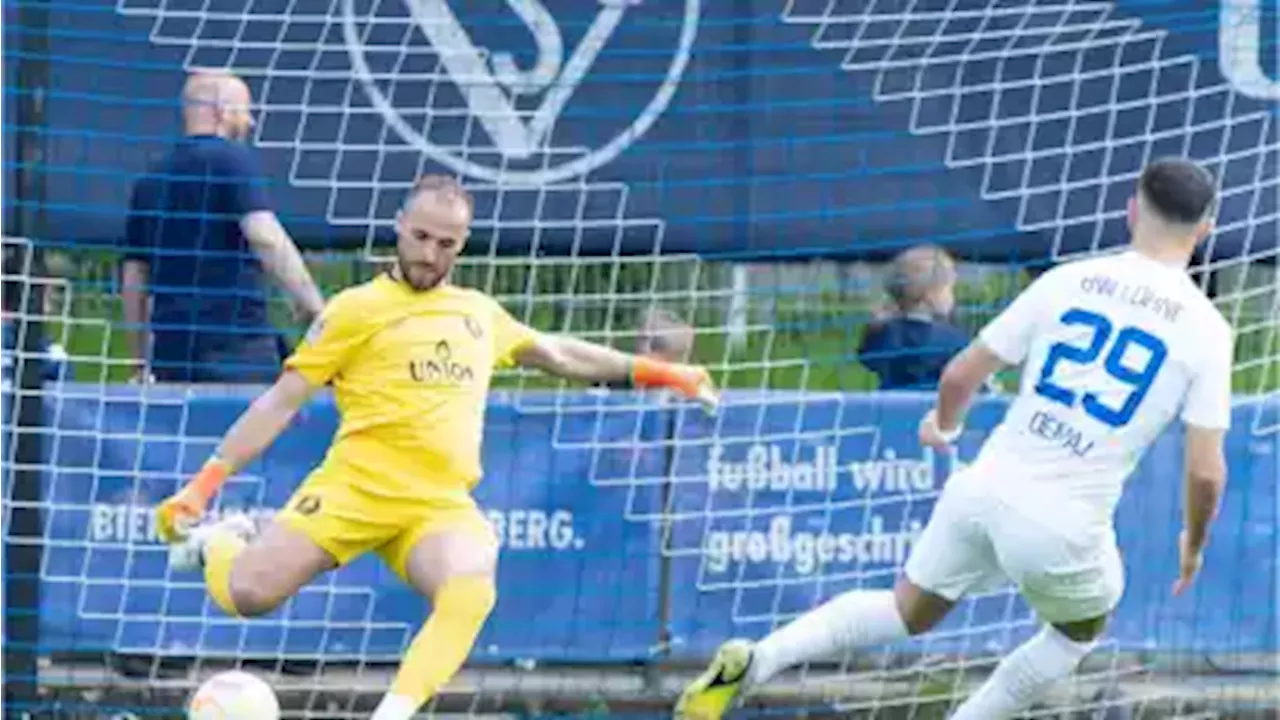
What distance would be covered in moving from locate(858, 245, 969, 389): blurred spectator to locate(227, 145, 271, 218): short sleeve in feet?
6.94

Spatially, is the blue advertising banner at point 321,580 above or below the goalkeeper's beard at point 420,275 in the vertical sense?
below

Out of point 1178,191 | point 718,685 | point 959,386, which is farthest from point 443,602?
point 1178,191

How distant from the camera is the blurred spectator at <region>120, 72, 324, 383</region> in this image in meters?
11.8

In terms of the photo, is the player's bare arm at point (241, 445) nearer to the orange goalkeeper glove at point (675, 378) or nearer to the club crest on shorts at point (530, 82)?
the orange goalkeeper glove at point (675, 378)

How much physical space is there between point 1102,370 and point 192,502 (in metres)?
2.66

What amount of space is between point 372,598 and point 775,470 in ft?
4.64

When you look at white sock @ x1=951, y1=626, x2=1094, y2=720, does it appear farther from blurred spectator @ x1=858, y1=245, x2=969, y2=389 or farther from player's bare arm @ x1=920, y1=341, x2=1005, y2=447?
blurred spectator @ x1=858, y1=245, x2=969, y2=389

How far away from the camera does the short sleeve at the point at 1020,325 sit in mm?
9609

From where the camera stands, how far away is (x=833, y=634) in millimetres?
10156

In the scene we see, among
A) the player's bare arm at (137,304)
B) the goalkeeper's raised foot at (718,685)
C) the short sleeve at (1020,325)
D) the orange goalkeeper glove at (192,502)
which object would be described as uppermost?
the short sleeve at (1020,325)

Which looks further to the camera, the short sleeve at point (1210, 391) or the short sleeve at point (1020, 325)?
the short sleeve at point (1020, 325)

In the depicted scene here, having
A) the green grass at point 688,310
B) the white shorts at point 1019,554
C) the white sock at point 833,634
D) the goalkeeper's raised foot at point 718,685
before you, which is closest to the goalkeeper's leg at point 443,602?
the goalkeeper's raised foot at point 718,685

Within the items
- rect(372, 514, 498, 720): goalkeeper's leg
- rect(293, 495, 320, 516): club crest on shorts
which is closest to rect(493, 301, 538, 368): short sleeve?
rect(372, 514, 498, 720): goalkeeper's leg

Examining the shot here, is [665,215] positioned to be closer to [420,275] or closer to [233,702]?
[420,275]
